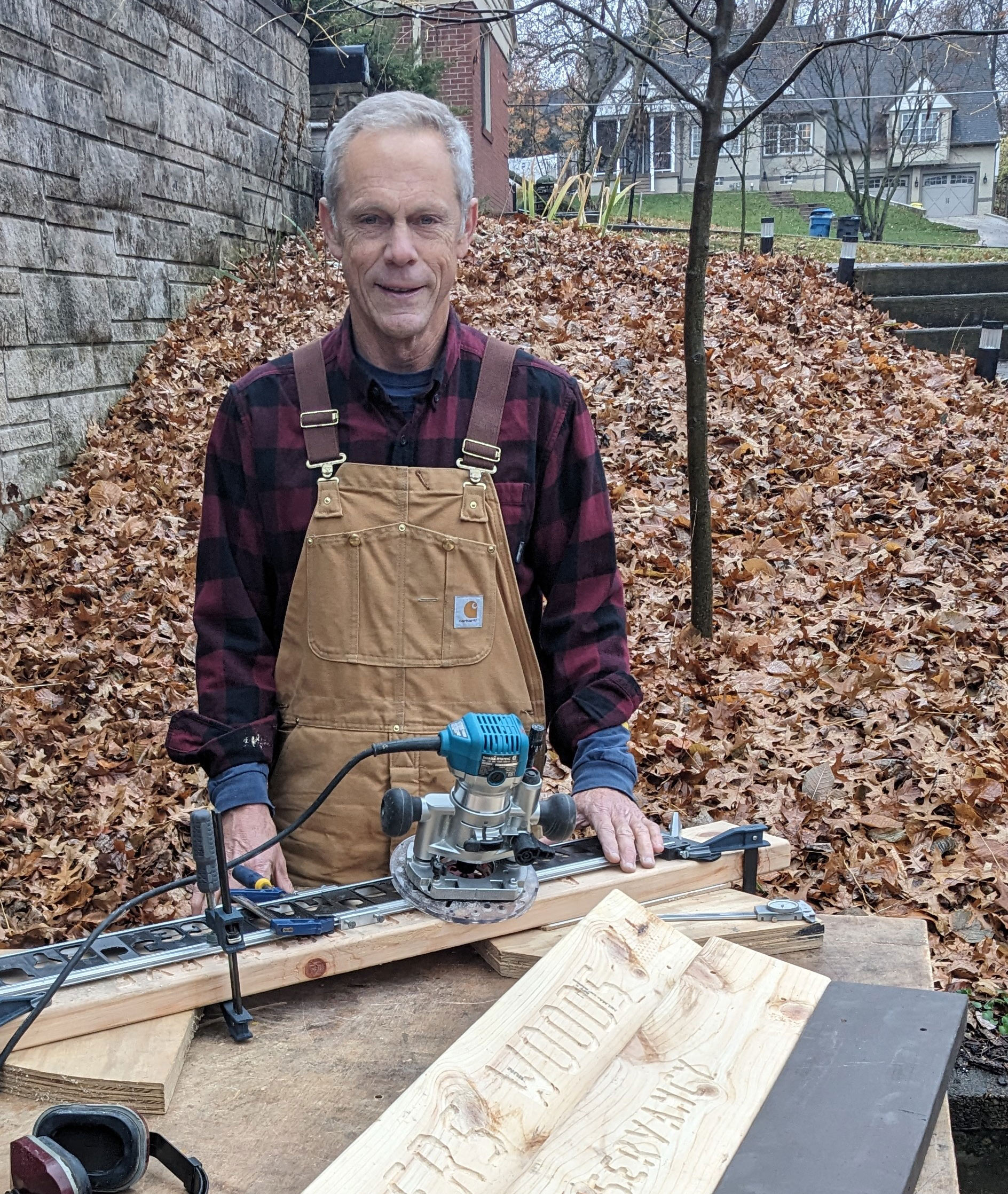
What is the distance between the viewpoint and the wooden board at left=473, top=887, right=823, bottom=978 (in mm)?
1878

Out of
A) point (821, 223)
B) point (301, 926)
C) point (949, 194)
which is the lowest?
point (301, 926)

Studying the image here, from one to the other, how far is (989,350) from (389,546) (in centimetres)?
807

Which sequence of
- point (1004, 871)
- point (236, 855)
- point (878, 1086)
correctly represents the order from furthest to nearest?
point (1004, 871), point (236, 855), point (878, 1086)

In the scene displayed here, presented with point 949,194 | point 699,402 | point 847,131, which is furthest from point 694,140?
point 699,402

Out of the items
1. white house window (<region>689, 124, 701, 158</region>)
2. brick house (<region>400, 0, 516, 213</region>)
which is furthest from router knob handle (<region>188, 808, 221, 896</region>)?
white house window (<region>689, 124, 701, 158</region>)

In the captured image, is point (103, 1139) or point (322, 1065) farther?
point (322, 1065)

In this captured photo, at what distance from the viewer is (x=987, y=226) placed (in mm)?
39125

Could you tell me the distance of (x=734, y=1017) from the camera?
1649 millimetres

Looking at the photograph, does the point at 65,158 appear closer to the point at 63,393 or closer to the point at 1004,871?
the point at 63,393

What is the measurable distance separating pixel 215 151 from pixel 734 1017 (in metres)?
10.3

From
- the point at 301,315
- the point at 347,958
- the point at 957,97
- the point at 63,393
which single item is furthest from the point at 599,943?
the point at 957,97

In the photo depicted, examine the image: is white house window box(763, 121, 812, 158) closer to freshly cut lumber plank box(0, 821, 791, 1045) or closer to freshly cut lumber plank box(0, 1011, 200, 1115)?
freshly cut lumber plank box(0, 821, 791, 1045)

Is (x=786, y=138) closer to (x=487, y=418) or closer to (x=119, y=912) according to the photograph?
(x=487, y=418)

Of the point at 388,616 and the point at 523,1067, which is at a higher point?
the point at 388,616
